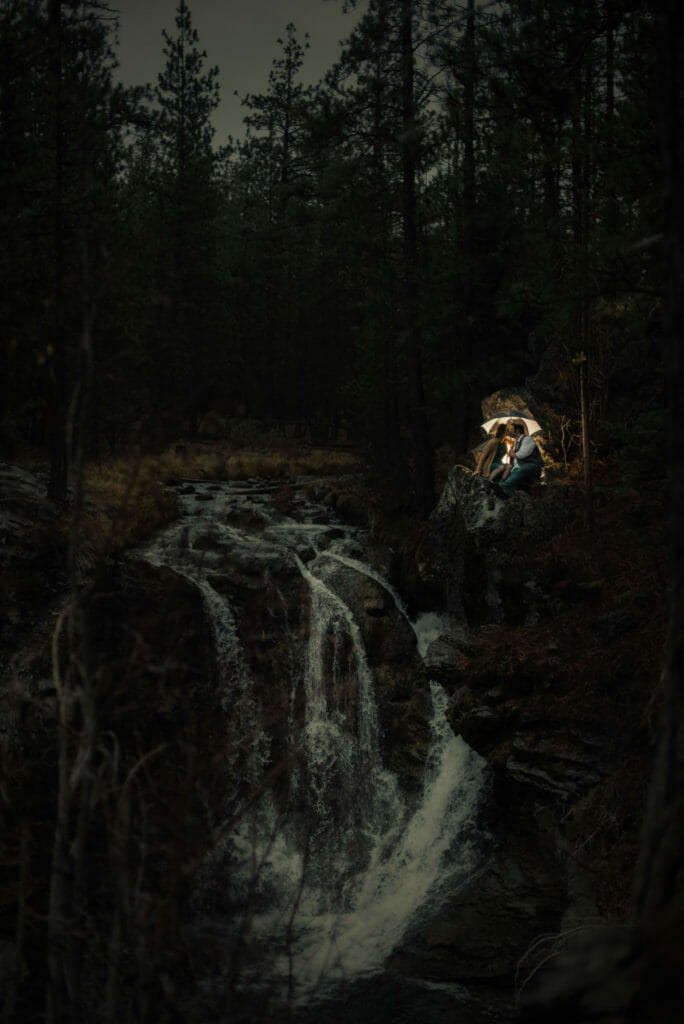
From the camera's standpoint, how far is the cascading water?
8.30 m

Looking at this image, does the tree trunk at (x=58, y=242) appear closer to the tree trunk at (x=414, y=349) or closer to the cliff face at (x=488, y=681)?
the cliff face at (x=488, y=681)

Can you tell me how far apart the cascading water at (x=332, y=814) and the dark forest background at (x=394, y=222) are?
149 inches

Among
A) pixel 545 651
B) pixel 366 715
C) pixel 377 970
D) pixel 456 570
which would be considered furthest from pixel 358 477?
pixel 377 970

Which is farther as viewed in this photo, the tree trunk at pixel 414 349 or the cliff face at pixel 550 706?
the tree trunk at pixel 414 349

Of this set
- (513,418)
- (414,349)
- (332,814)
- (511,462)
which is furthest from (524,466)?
(332,814)

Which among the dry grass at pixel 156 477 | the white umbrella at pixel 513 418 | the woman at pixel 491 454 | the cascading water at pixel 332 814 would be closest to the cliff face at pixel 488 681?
the cascading water at pixel 332 814

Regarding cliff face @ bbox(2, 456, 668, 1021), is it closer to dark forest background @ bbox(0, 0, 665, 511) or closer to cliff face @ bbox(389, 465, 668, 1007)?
cliff face @ bbox(389, 465, 668, 1007)

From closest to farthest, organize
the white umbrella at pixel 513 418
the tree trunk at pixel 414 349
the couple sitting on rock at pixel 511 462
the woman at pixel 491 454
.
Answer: the couple sitting on rock at pixel 511 462, the woman at pixel 491 454, the white umbrella at pixel 513 418, the tree trunk at pixel 414 349

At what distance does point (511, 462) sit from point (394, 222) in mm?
8899

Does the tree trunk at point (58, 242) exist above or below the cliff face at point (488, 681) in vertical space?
above

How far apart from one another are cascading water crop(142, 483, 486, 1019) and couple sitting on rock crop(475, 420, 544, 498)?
9.20 feet

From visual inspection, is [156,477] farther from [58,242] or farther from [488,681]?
[488,681]

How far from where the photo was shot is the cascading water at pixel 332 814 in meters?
8.30

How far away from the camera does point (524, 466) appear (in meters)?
12.5
